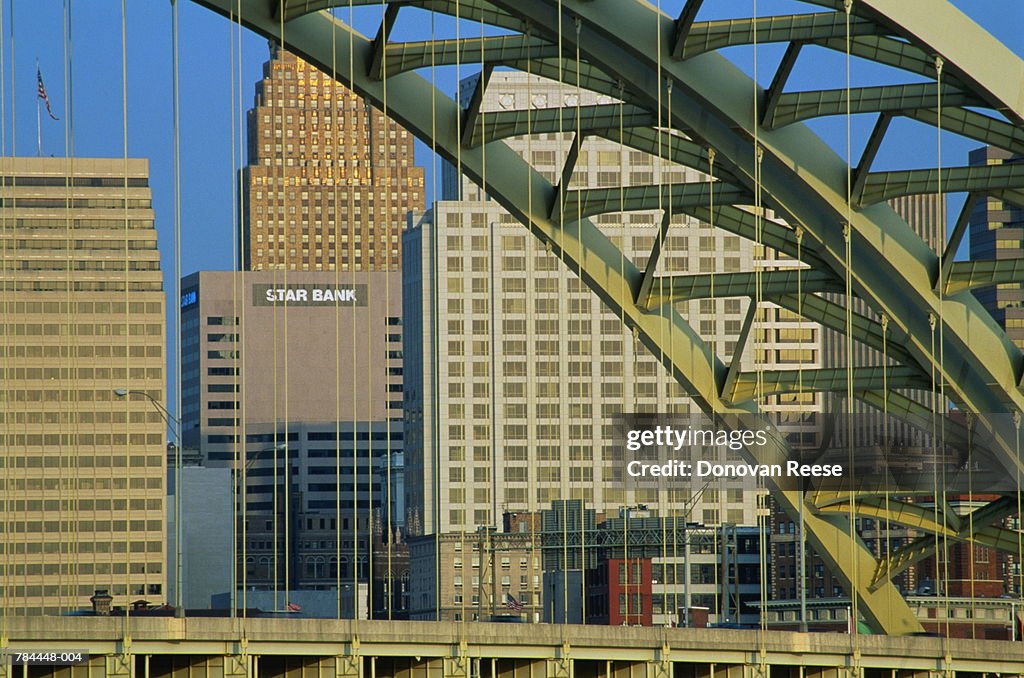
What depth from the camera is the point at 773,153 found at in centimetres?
3866

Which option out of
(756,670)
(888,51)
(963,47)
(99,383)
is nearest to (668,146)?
(888,51)

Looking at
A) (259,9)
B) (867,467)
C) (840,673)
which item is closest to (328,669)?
(840,673)

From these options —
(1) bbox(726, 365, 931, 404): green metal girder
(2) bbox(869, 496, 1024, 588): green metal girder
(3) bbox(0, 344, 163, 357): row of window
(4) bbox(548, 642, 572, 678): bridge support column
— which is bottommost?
(4) bbox(548, 642, 572, 678): bridge support column

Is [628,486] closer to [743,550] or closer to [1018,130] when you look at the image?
[1018,130]

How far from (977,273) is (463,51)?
10.2 m

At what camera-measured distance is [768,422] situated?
4369cm

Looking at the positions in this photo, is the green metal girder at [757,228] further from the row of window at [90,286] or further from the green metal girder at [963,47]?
the row of window at [90,286]

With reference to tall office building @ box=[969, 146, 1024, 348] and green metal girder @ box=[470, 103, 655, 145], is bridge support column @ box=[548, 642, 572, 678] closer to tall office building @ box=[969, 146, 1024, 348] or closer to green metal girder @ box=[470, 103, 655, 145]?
green metal girder @ box=[470, 103, 655, 145]

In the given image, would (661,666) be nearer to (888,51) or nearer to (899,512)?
(888,51)

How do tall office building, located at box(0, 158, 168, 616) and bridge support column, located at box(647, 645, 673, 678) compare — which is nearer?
bridge support column, located at box(647, 645, 673, 678)

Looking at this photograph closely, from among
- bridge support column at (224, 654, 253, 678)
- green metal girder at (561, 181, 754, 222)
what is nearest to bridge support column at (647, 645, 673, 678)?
bridge support column at (224, 654, 253, 678)

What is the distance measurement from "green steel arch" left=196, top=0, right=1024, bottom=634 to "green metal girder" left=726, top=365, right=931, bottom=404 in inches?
2.4

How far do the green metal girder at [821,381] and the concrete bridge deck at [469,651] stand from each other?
9058 millimetres

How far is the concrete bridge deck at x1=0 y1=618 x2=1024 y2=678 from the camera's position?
2980 cm
